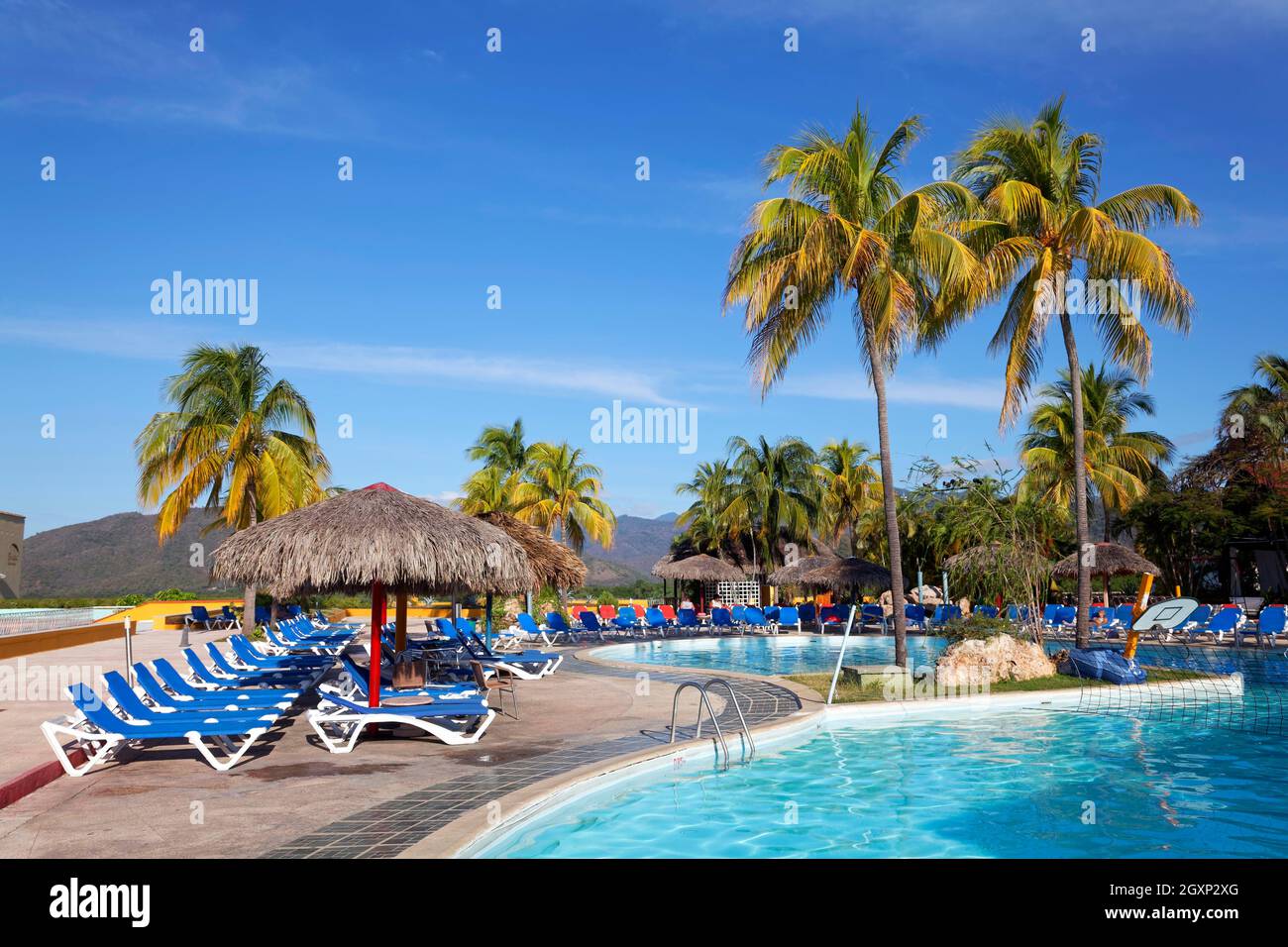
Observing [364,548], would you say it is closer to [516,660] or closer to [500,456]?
[516,660]

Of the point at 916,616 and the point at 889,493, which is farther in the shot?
the point at 916,616

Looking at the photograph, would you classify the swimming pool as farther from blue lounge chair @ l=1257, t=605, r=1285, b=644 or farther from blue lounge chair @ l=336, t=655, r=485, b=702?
blue lounge chair @ l=336, t=655, r=485, b=702

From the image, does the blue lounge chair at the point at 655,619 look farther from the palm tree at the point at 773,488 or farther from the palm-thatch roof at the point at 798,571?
the palm tree at the point at 773,488

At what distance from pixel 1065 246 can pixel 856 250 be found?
14.6 ft

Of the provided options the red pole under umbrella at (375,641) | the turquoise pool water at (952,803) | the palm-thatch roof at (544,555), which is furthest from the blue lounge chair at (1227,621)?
the red pole under umbrella at (375,641)

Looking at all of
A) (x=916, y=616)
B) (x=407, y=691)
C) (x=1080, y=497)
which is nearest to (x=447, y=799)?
(x=407, y=691)

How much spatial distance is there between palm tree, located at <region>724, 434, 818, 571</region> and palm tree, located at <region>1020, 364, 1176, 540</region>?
779cm

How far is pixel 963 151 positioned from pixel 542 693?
11.4m

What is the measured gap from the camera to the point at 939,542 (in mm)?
28312

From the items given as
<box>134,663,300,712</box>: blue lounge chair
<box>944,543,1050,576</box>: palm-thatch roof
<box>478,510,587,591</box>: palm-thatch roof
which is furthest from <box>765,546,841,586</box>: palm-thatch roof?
<box>134,663,300,712</box>: blue lounge chair

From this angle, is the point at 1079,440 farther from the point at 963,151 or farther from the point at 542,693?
the point at 542,693

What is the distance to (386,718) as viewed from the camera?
846 cm

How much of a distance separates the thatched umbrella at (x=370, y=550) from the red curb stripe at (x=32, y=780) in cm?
229
